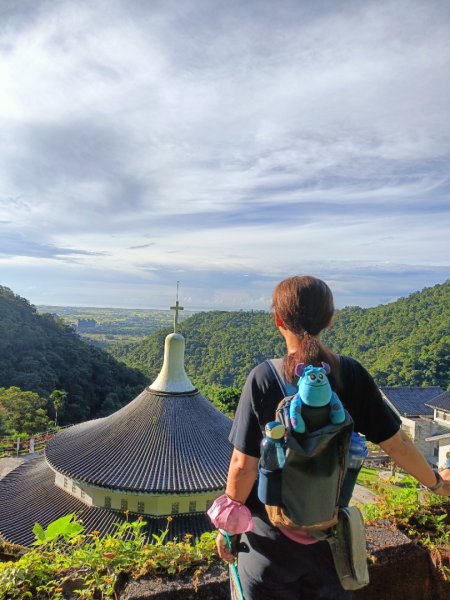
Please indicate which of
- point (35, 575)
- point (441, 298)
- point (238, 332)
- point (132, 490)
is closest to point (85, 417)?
point (238, 332)

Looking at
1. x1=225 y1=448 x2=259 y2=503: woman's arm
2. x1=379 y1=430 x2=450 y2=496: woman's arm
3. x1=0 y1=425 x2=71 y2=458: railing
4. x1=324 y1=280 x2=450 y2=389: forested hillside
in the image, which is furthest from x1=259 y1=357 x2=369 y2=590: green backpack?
x1=324 y1=280 x2=450 y2=389: forested hillside

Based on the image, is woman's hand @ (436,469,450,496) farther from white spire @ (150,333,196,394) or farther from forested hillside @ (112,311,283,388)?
forested hillside @ (112,311,283,388)

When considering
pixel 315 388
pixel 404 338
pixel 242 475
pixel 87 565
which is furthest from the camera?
pixel 404 338

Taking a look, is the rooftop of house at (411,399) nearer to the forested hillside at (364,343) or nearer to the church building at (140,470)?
the forested hillside at (364,343)

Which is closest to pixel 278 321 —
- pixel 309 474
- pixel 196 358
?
pixel 309 474

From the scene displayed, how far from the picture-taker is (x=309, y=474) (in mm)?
1843

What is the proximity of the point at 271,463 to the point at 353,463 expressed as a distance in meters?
0.37

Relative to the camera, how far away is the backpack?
1796 millimetres

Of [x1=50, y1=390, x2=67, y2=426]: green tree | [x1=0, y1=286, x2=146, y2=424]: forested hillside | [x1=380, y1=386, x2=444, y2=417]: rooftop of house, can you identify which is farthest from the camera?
[x1=0, y1=286, x2=146, y2=424]: forested hillside

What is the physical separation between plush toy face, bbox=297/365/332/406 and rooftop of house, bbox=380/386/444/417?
37926mm

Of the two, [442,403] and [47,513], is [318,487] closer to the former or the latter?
[47,513]

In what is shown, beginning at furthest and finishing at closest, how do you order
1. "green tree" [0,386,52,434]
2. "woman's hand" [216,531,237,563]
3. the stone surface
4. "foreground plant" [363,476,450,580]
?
"green tree" [0,386,52,434] < "foreground plant" [363,476,450,580] < the stone surface < "woman's hand" [216,531,237,563]

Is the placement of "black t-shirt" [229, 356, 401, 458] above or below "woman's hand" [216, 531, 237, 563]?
above

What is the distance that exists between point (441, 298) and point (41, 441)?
5236cm
